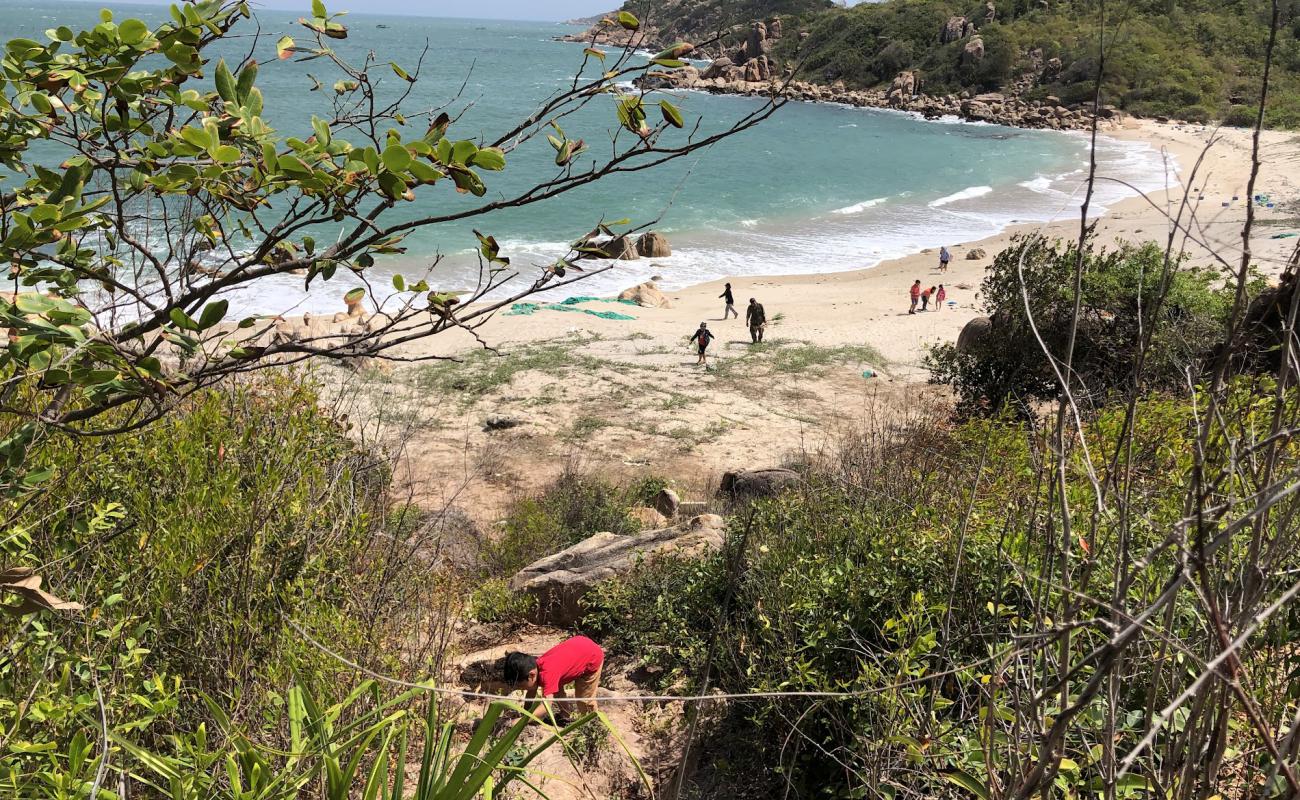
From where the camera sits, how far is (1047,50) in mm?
82688

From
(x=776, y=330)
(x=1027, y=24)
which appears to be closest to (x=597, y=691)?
(x=776, y=330)

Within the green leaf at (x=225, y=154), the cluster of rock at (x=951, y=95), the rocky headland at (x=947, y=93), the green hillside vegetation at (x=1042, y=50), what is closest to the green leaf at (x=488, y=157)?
the green leaf at (x=225, y=154)

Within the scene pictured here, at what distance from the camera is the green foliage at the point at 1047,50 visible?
2406 inches

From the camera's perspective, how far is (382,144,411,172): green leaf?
192cm

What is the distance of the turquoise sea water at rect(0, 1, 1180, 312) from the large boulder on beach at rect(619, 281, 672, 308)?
2.65 m

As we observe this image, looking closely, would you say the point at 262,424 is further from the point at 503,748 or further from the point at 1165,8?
the point at 1165,8

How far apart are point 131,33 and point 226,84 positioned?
8.8 inches

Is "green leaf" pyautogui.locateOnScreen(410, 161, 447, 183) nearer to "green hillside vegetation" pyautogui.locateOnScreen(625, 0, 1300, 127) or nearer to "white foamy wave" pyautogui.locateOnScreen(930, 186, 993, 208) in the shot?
"green hillside vegetation" pyautogui.locateOnScreen(625, 0, 1300, 127)

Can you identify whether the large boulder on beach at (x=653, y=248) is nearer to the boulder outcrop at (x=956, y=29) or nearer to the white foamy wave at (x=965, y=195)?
the white foamy wave at (x=965, y=195)

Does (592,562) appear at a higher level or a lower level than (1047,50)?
lower

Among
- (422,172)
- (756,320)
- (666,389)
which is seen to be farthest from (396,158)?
(756,320)

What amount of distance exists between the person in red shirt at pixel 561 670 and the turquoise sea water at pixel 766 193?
46.9 ft

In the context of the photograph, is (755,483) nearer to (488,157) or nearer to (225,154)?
(488,157)

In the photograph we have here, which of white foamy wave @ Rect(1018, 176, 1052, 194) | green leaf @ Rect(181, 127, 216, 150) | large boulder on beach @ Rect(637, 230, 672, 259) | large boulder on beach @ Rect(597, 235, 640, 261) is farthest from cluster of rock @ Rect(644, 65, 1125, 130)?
green leaf @ Rect(181, 127, 216, 150)
